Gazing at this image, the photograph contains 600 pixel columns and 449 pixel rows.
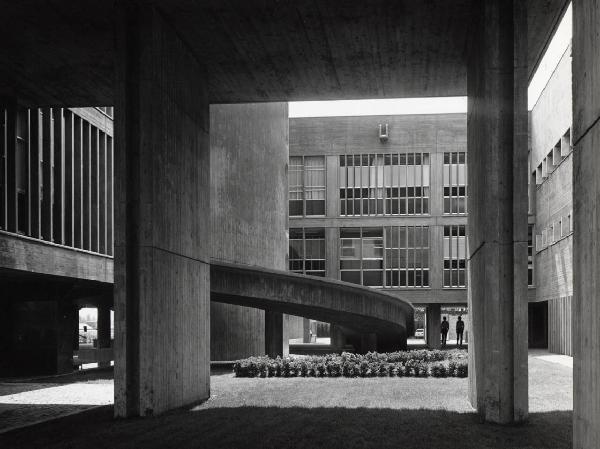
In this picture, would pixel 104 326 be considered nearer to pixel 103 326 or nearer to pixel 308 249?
pixel 103 326

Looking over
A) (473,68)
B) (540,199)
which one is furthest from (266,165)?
(473,68)

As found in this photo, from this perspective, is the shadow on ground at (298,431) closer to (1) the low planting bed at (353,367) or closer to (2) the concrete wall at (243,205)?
(1) the low planting bed at (353,367)

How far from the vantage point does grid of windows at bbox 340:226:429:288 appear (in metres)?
47.4

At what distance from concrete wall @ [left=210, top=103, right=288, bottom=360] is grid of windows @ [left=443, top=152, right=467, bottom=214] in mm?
15003

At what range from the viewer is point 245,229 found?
31.7m

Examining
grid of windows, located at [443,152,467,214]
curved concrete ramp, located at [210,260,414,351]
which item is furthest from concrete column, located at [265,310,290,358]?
grid of windows, located at [443,152,467,214]

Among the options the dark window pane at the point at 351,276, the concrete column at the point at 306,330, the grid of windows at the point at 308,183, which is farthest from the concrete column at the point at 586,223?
the concrete column at the point at 306,330

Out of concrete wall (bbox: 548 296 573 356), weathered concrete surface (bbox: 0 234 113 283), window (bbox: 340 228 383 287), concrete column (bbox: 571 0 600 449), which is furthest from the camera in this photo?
window (bbox: 340 228 383 287)

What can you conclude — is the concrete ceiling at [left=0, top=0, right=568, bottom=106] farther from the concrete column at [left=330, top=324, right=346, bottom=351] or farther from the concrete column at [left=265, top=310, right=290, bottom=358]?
the concrete column at [left=330, top=324, right=346, bottom=351]

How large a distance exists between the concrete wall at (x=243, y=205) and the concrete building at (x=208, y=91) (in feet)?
37.0

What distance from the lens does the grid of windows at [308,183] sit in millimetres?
48875

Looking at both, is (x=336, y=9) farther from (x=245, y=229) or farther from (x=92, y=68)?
(x=245, y=229)

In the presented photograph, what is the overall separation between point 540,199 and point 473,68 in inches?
1062

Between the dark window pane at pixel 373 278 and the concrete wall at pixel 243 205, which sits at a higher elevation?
the concrete wall at pixel 243 205
